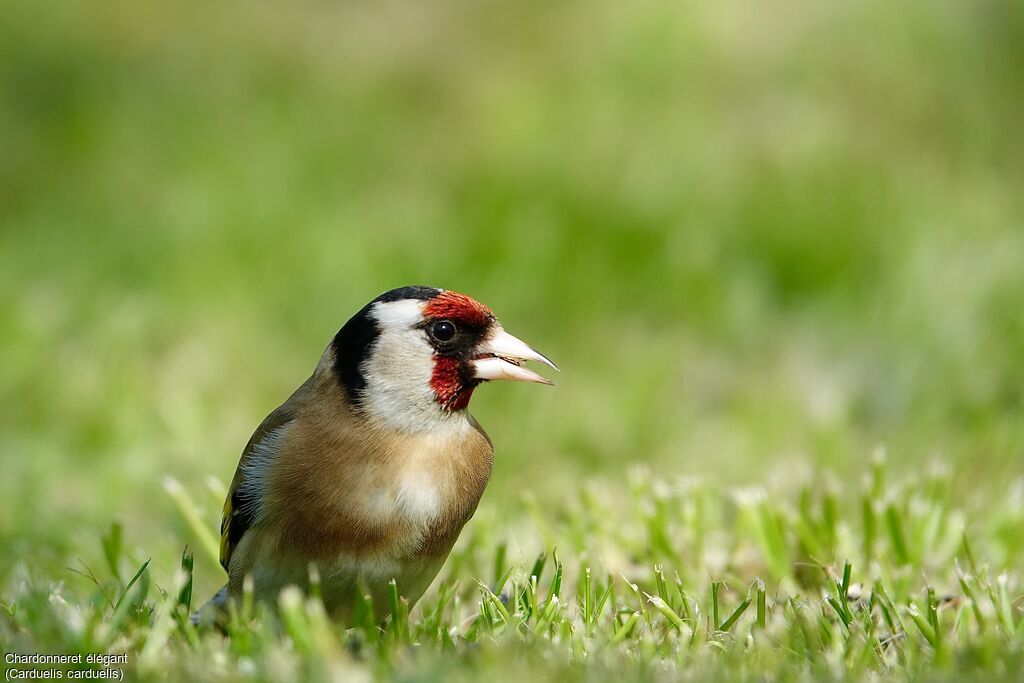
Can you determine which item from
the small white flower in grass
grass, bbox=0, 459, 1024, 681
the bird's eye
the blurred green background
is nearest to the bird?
the bird's eye

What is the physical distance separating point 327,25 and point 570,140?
1.75 m

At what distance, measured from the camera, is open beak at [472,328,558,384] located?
3467 mm

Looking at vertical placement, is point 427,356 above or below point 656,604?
above

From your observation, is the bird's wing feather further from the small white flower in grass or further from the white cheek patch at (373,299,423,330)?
the small white flower in grass

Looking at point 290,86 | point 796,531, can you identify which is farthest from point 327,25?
point 796,531

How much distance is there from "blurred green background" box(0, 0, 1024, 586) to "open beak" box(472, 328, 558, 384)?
133 cm

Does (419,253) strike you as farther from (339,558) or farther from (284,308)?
(339,558)

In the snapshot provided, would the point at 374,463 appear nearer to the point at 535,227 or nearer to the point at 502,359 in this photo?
the point at 502,359

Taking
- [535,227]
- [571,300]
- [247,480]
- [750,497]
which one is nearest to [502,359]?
[247,480]

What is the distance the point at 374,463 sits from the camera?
3311 mm

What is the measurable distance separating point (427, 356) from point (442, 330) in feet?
0.25

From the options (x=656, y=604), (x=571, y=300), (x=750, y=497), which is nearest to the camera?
(x=656, y=604)

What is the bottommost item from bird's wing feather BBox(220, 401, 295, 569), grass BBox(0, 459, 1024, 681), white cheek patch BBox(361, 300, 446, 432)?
grass BBox(0, 459, 1024, 681)

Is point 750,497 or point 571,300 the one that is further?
point 571,300
